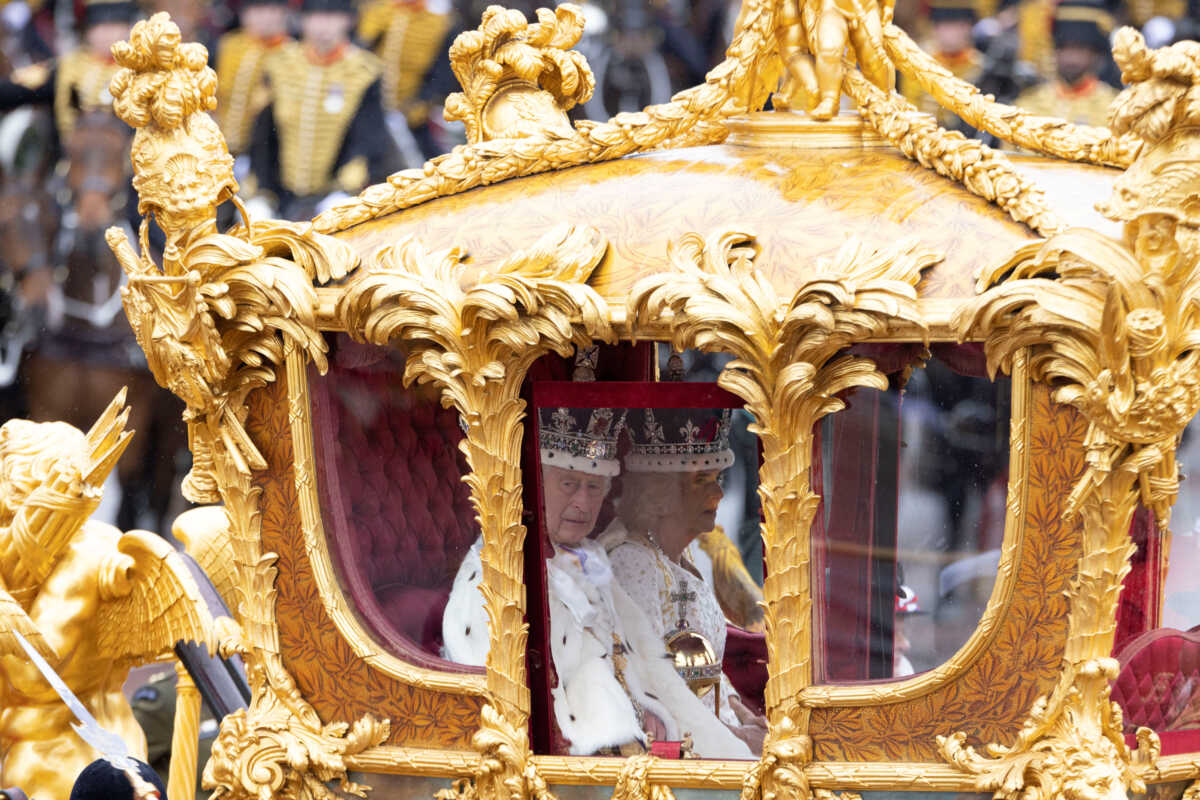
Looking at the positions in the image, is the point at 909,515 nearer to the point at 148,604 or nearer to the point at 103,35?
the point at 148,604

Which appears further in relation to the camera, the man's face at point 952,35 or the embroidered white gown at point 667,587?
the man's face at point 952,35

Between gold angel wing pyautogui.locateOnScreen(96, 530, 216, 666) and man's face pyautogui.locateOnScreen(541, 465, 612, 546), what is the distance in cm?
111

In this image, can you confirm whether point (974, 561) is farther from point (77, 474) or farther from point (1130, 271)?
point (77, 474)

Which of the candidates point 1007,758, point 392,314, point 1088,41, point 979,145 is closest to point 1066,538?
point 1007,758

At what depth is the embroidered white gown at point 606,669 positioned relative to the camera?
359 centimetres

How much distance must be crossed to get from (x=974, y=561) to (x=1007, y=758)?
13.1 inches

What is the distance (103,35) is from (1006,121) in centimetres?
383

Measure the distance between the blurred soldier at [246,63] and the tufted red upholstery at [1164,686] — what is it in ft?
13.3

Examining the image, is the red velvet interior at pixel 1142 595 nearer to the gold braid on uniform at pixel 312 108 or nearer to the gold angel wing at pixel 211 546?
the gold angel wing at pixel 211 546

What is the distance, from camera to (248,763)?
376 cm

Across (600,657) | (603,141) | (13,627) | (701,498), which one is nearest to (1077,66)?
(603,141)

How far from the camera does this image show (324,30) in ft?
22.5

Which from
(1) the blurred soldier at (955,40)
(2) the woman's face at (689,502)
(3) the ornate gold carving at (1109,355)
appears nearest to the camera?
(3) the ornate gold carving at (1109,355)

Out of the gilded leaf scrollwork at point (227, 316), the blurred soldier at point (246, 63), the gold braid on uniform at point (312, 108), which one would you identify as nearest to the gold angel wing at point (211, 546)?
the gilded leaf scrollwork at point (227, 316)
